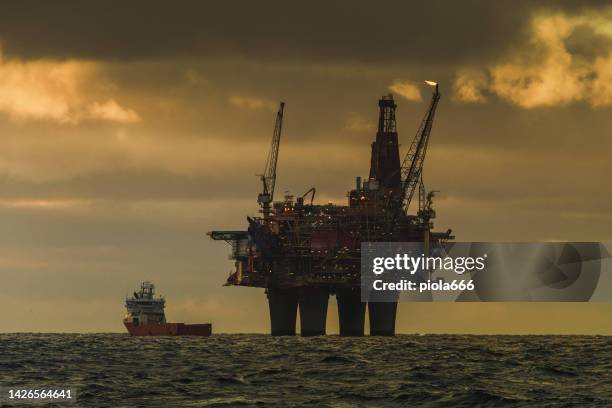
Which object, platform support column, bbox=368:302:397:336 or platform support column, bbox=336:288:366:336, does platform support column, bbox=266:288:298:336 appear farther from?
platform support column, bbox=368:302:397:336

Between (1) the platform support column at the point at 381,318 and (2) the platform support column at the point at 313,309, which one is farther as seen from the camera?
(1) the platform support column at the point at 381,318

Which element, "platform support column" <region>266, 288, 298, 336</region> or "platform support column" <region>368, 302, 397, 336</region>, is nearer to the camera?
"platform support column" <region>266, 288, 298, 336</region>

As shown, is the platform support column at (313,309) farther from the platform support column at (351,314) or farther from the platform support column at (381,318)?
the platform support column at (381,318)

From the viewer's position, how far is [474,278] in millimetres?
176000

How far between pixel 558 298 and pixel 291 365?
8339cm

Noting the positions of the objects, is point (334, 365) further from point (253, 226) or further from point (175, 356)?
point (253, 226)

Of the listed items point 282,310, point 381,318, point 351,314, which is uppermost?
point 282,310

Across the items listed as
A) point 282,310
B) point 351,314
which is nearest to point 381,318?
point 351,314

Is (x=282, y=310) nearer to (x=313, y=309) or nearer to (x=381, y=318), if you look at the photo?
(x=313, y=309)

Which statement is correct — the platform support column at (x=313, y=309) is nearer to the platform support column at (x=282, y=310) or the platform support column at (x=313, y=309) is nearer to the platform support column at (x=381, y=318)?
the platform support column at (x=282, y=310)

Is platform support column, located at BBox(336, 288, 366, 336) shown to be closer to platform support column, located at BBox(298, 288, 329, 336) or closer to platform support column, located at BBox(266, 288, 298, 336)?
platform support column, located at BBox(298, 288, 329, 336)

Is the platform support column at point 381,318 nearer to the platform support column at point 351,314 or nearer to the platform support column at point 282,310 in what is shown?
the platform support column at point 351,314

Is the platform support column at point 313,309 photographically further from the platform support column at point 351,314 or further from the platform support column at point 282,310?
the platform support column at point 351,314

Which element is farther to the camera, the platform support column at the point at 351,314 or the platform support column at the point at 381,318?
the platform support column at the point at 351,314
